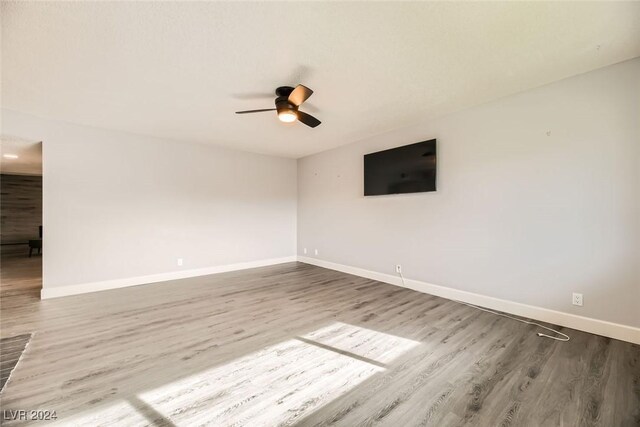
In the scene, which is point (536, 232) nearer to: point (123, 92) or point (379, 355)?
point (379, 355)

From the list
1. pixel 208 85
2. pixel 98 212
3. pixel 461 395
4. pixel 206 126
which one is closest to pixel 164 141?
pixel 206 126

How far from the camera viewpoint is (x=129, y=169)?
4238 mm

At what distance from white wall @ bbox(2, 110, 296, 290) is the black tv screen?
2518mm

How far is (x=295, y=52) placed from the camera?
215cm

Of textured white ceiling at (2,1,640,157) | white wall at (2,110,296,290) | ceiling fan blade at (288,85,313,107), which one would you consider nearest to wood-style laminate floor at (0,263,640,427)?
white wall at (2,110,296,290)

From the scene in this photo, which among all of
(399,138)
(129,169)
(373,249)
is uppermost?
(399,138)

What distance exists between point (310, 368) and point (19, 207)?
33.6ft

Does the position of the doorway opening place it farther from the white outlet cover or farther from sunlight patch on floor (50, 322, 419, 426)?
the white outlet cover

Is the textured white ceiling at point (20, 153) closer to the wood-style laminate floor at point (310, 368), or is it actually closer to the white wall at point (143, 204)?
the white wall at point (143, 204)

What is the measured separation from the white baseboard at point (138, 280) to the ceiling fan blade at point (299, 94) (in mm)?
3828

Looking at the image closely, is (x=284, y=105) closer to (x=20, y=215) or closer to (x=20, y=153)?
(x=20, y=153)

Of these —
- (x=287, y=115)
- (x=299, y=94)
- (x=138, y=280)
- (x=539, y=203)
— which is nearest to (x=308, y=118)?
(x=287, y=115)

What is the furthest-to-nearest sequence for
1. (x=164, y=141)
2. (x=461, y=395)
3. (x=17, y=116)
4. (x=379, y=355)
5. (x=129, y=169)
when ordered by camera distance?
(x=164, y=141)
(x=129, y=169)
(x=17, y=116)
(x=379, y=355)
(x=461, y=395)

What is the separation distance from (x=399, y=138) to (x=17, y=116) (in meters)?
5.50
